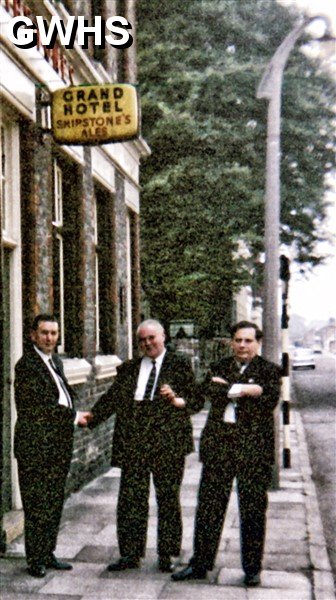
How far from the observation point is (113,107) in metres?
8.39

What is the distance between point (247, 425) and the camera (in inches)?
239

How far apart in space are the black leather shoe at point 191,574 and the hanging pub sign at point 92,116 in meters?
4.01

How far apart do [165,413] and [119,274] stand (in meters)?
6.61

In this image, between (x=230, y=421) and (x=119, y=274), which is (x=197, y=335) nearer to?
(x=119, y=274)

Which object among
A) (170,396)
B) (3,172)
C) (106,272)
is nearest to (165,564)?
(170,396)

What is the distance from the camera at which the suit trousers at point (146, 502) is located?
647cm

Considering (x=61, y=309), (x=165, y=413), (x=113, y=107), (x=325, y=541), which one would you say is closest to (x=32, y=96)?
(x=113, y=107)

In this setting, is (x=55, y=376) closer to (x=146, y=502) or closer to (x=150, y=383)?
(x=150, y=383)

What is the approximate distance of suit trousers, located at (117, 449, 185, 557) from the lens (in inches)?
255

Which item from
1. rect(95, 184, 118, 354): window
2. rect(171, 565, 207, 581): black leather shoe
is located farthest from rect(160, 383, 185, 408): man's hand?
rect(95, 184, 118, 354): window

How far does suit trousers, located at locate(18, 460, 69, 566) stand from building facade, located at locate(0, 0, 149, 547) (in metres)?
0.49

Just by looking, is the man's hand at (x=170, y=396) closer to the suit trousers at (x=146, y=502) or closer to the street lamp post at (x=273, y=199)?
the suit trousers at (x=146, y=502)

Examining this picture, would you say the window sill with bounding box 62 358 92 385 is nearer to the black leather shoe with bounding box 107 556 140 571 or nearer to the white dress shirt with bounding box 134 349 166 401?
the white dress shirt with bounding box 134 349 166 401

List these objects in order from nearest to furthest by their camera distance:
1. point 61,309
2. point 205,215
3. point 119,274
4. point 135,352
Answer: point 61,309, point 119,274, point 135,352, point 205,215
